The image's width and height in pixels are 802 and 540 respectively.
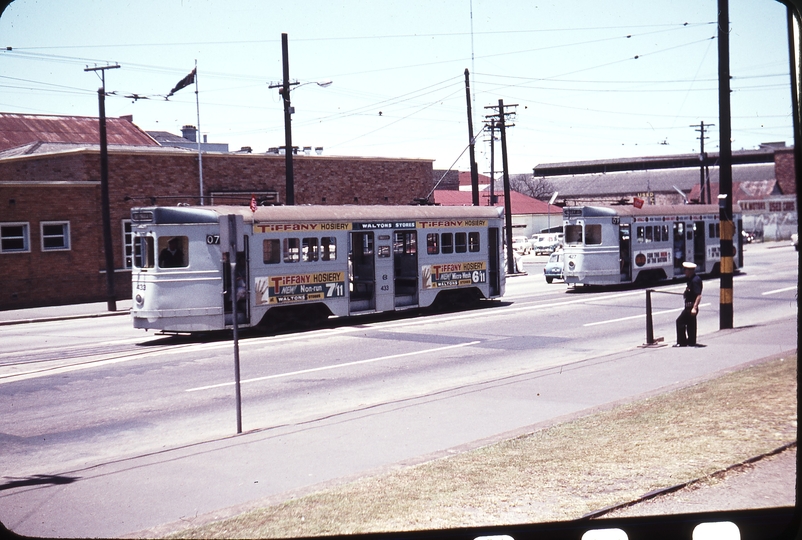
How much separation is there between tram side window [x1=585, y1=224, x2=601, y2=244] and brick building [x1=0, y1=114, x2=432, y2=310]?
10.6 meters

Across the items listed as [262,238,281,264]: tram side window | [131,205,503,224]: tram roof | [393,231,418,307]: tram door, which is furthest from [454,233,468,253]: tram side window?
[262,238,281,264]: tram side window

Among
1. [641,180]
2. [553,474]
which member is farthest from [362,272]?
[641,180]

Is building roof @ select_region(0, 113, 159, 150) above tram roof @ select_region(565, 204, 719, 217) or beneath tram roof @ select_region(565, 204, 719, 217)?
above

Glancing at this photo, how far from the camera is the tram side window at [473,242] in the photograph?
23312 mm

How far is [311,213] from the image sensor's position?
19.8 m

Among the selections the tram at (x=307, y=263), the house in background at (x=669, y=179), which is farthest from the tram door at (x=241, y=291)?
the house in background at (x=669, y=179)

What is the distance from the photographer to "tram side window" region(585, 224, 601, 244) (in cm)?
2841

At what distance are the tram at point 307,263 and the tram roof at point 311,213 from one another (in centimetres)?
3

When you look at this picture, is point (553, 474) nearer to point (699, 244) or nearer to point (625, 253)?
point (625, 253)

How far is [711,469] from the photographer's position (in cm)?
626

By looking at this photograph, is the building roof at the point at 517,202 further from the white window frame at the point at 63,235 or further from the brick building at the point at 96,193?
the white window frame at the point at 63,235

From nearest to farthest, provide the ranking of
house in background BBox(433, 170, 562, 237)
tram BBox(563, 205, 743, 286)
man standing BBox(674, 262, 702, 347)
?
1. man standing BBox(674, 262, 702, 347)
2. tram BBox(563, 205, 743, 286)
3. house in background BBox(433, 170, 562, 237)

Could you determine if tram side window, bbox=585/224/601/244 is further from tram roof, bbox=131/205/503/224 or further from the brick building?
the brick building

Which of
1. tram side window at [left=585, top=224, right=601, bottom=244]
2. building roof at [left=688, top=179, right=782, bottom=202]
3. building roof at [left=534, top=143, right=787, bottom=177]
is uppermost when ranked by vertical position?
building roof at [left=534, top=143, right=787, bottom=177]
